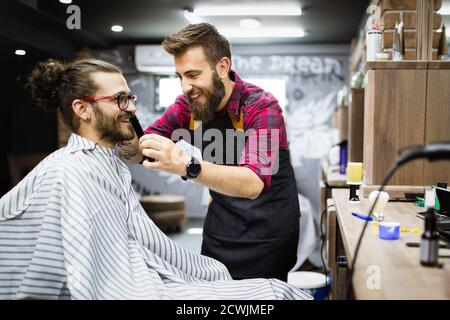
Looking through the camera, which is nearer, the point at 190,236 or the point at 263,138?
the point at 263,138

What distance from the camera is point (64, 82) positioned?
1646mm

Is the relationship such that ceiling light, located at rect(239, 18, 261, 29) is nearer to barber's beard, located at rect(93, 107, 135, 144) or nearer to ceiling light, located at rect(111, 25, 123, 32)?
ceiling light, located at rect(111, 25, 123, 32)

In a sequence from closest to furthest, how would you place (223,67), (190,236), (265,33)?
(223,67) < (190,236) < (265,33)

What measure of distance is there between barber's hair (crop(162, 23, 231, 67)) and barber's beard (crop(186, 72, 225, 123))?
0.27 feet

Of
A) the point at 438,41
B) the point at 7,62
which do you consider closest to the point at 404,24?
the point at 438,41

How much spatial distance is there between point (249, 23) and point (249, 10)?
2.80 feet

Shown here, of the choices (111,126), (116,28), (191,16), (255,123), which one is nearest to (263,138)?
(255,123)

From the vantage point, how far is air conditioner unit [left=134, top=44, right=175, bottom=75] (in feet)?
20.0

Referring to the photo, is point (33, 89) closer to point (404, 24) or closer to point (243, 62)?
point (404, 24)

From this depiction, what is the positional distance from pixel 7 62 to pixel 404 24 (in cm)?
431

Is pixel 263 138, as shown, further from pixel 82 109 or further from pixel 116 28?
pixel 116 28

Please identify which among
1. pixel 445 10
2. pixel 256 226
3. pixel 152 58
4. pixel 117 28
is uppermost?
pixel 117 28

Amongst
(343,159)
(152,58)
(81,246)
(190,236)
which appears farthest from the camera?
(152,58)
